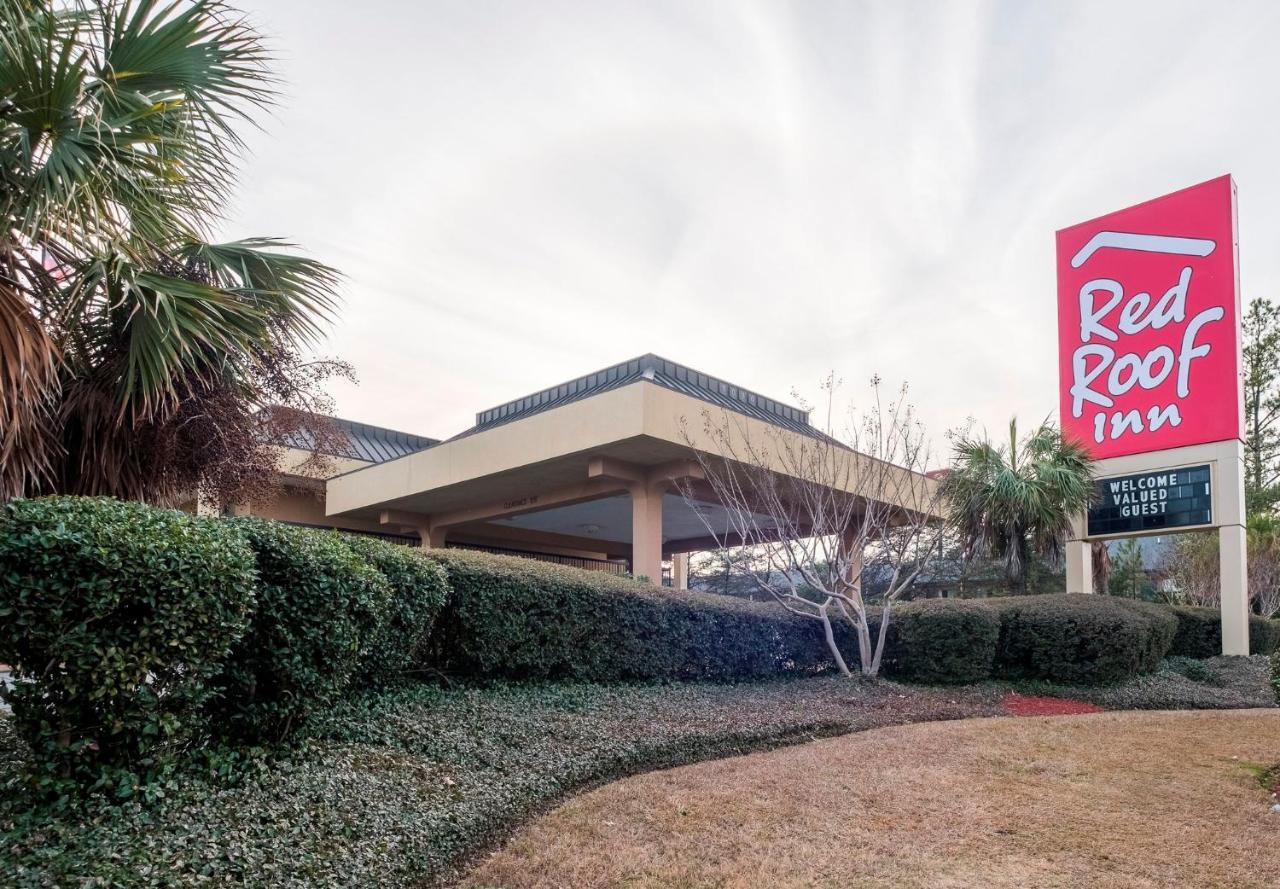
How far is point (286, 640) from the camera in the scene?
16.3ft

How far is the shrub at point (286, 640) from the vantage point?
16.1ft

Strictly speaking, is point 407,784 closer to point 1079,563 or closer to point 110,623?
point 110,623

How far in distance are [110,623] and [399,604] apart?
236cm

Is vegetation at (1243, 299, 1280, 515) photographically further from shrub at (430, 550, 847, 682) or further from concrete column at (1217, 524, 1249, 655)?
shrub at (430, 550, 847, 682)

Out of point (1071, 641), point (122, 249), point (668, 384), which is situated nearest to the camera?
point (122, 249)

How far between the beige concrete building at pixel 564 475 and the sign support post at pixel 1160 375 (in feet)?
16.8

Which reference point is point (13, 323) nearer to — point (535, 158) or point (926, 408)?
point (535, 158)

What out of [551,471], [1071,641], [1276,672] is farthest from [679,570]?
[1276,672]

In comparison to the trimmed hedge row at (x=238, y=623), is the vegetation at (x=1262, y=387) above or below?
above

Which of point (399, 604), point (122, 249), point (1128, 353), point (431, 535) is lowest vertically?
point (399, 604)

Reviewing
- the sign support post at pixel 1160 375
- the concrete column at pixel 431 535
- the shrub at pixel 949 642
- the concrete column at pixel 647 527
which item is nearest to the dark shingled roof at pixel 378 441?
the concrete column at pixel 431 535

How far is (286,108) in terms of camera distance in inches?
248

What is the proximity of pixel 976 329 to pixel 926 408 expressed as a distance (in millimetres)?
2275

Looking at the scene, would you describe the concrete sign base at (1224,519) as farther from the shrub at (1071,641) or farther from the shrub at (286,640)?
the shrub at (286,640)
